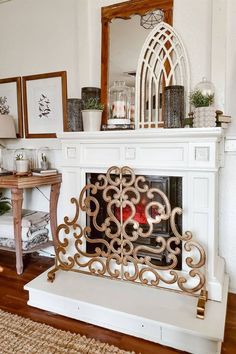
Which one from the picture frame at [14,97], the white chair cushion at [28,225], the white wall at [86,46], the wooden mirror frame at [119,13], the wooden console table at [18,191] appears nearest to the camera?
the white wall at [86,46]

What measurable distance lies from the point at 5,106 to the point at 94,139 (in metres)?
1.45

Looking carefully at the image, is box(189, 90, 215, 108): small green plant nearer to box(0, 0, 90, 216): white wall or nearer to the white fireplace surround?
the white fireplace surround

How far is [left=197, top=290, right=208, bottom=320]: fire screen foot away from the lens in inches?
63.9

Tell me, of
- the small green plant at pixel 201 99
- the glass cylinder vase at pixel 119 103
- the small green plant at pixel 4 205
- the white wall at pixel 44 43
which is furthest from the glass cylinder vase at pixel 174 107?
the small green plant at pixel 4 205

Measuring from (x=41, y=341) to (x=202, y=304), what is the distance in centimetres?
94

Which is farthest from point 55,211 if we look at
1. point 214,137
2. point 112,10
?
point 112,10

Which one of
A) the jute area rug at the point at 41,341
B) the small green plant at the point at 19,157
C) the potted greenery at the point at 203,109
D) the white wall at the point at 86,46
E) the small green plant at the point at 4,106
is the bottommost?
the jute area rug at the point at 41,341

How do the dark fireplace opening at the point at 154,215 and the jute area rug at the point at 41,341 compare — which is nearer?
the jute area rug at the point at 41,341

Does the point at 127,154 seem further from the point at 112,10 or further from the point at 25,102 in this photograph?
the point at 25,102

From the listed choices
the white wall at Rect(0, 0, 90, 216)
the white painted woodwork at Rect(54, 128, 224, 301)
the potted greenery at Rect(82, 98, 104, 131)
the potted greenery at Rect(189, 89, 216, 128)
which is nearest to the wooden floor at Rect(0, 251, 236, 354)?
the white painted woodwork at Rect(54, 128, 224, 301)

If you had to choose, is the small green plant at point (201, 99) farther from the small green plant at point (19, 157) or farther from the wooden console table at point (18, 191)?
the small green plant at point (19, 157)

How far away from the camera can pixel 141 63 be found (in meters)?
2.17

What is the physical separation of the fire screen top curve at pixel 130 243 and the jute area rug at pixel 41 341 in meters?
Answer: 0.39

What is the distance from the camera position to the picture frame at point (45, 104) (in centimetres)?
271
